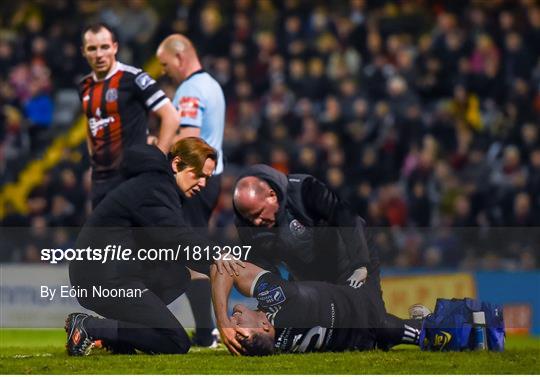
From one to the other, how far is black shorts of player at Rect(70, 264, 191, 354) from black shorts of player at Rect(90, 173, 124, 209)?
1.56m

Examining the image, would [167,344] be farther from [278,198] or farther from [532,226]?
[532,226]

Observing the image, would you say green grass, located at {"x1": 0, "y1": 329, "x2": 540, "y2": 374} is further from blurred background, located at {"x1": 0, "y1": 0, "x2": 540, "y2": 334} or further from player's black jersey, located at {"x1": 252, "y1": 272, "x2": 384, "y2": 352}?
blurred background, located at {"x1": 0, "y1": 0, "x2": 540, "y2": 334}

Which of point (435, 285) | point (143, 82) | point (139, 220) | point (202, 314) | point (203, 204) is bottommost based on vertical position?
point (435, 285)

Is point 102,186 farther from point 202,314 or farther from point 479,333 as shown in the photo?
point 479,333

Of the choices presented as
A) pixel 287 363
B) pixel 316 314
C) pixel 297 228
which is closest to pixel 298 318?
pixel 316 314

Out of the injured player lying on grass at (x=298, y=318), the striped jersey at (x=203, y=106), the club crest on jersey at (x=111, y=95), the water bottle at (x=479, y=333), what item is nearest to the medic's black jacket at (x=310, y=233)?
the injured player lying on grass at (x=298, y=318)

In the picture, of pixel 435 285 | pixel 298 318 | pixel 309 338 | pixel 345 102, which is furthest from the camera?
pixel 345 102

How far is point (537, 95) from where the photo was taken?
52.1 feet

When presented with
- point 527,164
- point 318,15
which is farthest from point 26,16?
point 527,164

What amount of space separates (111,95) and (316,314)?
265 centimetres

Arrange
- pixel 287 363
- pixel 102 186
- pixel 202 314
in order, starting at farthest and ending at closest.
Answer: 1. pixel 102 186
2. pixel 202 314
3. pixel 287 363

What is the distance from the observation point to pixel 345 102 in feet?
52.9

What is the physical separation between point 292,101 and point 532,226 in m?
3.87

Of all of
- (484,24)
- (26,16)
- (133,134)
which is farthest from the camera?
(26,16)
